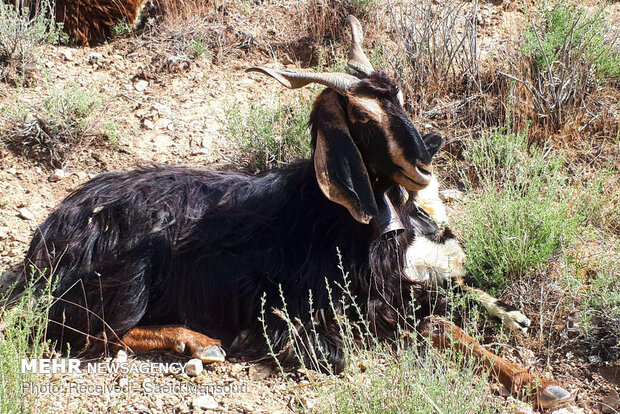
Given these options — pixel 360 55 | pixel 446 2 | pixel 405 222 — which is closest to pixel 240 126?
pixel 360 55

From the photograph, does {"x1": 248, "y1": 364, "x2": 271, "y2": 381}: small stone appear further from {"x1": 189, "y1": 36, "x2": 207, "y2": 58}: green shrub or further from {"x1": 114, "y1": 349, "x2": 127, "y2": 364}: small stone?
{"x1": 189, "y1": 36, "x2": 207, "y2": 58}: green shrub

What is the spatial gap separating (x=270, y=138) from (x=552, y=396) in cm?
314

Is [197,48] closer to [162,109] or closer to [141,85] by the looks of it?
[141,85]

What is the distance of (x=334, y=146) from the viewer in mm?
3936

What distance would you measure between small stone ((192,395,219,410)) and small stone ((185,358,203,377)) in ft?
0.76

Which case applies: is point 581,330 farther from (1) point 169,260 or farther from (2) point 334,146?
(1) point 169,260

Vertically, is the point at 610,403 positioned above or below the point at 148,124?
below

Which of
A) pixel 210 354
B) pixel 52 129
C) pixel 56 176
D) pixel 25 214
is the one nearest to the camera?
pixel 210 354

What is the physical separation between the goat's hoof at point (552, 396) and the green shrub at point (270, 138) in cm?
281

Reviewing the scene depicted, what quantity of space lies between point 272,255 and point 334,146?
0.89 meters

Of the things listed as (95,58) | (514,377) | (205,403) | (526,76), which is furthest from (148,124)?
(514,377)

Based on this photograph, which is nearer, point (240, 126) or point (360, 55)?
point (360, 55)

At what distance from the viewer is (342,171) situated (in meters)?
3.91

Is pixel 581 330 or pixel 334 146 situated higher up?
pixel 334 146
